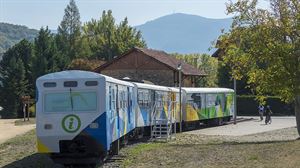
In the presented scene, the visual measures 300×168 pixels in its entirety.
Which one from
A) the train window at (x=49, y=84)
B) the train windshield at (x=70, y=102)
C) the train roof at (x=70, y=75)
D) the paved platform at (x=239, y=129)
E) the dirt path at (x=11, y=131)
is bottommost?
the paved platform at (x=239, y=129)

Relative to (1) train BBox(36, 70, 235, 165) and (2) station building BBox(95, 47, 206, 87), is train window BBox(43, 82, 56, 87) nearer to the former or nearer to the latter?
(1) train BBox(36, 70, 235, 165)

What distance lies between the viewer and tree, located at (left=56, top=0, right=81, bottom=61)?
9012cm

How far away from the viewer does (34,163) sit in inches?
703

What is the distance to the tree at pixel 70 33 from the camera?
90.1 meters

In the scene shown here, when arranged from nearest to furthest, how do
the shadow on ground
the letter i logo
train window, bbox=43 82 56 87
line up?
the letter i logo, train window, bbox=43 82 56 87, the shadow on ground

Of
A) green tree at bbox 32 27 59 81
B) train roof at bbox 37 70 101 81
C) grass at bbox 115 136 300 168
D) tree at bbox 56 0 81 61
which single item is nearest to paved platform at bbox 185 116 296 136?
grass at bbox 115 136 300 168

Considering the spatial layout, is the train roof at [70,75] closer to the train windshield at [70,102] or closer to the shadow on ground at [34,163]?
the train windshield at [70,102]

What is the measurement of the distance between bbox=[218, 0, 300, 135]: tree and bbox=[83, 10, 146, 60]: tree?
61.5 metres

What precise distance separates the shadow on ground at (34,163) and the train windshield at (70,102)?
5.85 ft

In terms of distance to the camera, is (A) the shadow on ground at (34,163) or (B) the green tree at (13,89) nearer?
(A) the shadow on ground at (34,163)

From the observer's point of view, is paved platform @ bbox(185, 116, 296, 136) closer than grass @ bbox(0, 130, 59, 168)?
No

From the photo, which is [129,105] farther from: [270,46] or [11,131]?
[11,131]

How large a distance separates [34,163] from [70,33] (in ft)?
269

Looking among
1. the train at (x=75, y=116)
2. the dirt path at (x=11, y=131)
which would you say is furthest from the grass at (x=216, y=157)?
the dirt path at (x=11, y=131)
